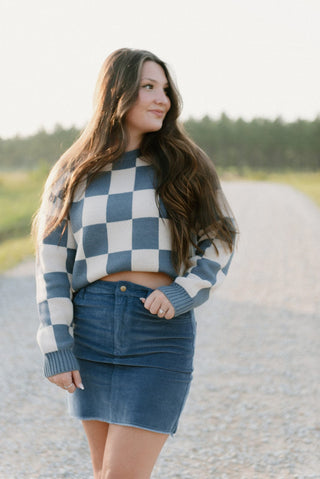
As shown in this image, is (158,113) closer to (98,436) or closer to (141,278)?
(141,278)

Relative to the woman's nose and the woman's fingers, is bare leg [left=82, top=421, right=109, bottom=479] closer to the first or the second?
the woman's fingers

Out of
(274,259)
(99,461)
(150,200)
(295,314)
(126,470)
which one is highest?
(150,200)

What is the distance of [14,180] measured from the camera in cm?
2934

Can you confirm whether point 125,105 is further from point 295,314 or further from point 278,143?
point 278,143

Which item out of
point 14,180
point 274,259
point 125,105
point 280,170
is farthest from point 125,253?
point 280,170

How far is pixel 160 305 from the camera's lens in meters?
1.96

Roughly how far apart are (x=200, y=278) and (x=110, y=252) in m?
0.32

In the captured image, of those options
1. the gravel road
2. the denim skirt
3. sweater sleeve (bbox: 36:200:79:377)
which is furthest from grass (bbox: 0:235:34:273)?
the denim skirt

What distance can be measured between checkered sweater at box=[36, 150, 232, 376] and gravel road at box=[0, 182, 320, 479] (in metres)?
0.58

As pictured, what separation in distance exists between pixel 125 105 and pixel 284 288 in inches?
242

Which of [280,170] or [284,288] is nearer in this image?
[284,288]

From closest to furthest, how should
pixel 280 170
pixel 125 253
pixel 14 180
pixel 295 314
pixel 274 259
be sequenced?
pixel 125 253 → pixel 295 314 → pixel 274 259 → pixel 14 180 → pixel 280 170

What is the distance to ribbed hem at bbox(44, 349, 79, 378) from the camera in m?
2.00

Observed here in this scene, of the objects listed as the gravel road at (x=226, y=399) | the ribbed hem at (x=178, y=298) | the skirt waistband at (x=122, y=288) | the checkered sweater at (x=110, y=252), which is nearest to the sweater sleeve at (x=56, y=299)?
the checkered sweater at (x=110, y=252)
